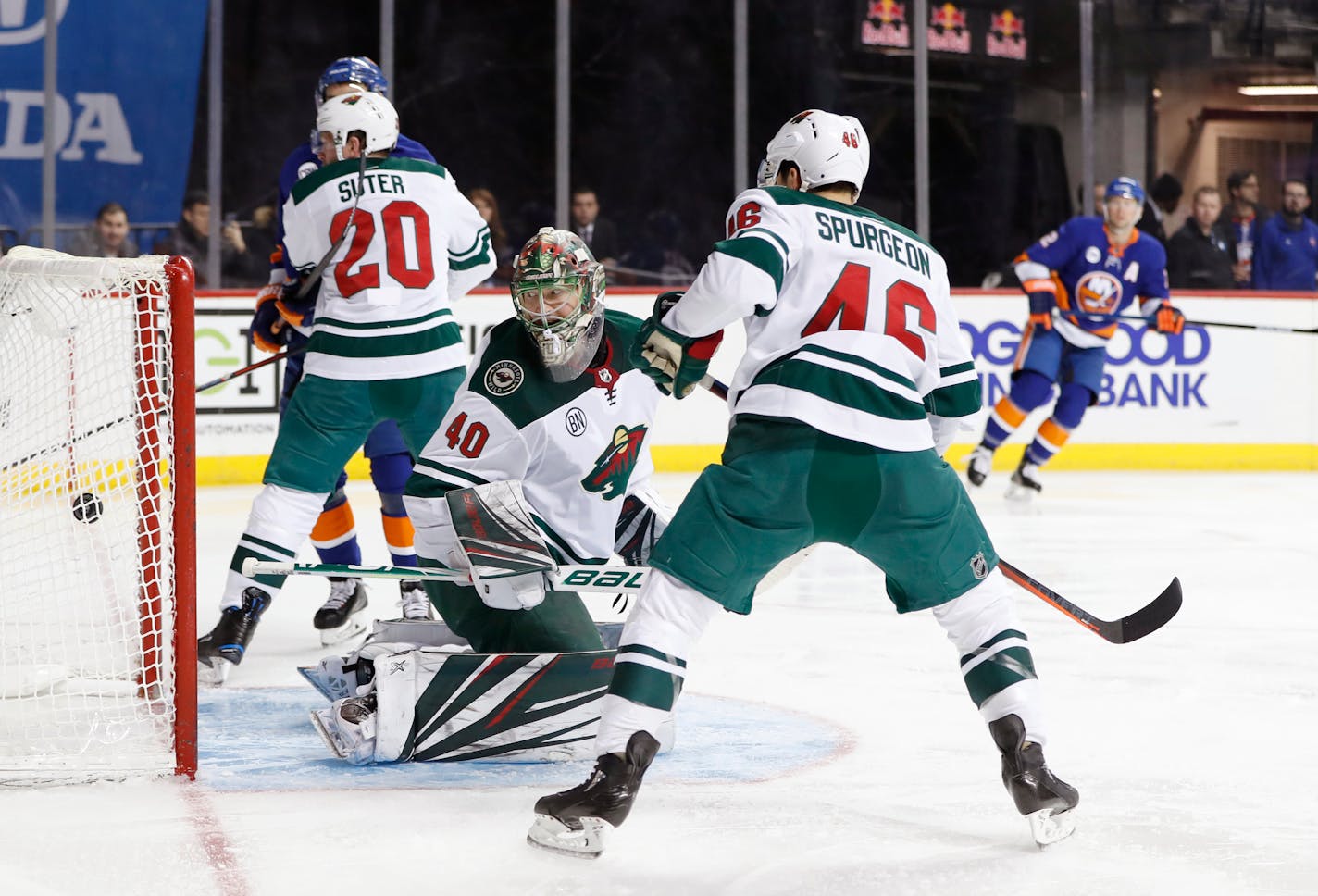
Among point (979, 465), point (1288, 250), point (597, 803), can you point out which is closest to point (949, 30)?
point (1288, 250)

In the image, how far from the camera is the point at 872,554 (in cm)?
212

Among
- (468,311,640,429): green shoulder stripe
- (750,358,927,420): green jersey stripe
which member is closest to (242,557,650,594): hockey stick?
(468,311,640,429): green shoulder stripe

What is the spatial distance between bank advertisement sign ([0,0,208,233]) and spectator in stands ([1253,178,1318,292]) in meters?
5.20

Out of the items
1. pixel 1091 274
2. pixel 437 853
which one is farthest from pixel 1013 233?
pixel 437 853

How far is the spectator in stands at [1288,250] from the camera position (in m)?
8.06

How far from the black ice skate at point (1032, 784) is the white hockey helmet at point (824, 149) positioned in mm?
728

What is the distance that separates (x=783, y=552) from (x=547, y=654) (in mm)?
573

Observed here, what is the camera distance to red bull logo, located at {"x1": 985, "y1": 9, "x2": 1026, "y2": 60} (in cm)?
849

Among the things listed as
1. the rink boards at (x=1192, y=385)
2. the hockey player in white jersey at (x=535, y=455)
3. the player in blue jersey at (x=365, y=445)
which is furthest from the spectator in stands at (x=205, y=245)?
the hockey player in white jersey at (x=535, y=455)

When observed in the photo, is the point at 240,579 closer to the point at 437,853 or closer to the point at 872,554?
the point at 437,853

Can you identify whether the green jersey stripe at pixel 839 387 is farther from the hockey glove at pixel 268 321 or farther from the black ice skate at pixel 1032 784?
the hockey glove at pixel 268 321

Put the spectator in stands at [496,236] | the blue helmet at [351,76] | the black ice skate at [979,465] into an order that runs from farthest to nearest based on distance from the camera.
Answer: the spectator in stands at [496,236], the black ice skate at [979,465], the blue helmet at [351,76]

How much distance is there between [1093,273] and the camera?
6578 millimetres

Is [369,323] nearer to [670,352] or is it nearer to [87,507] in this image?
[87,507]
